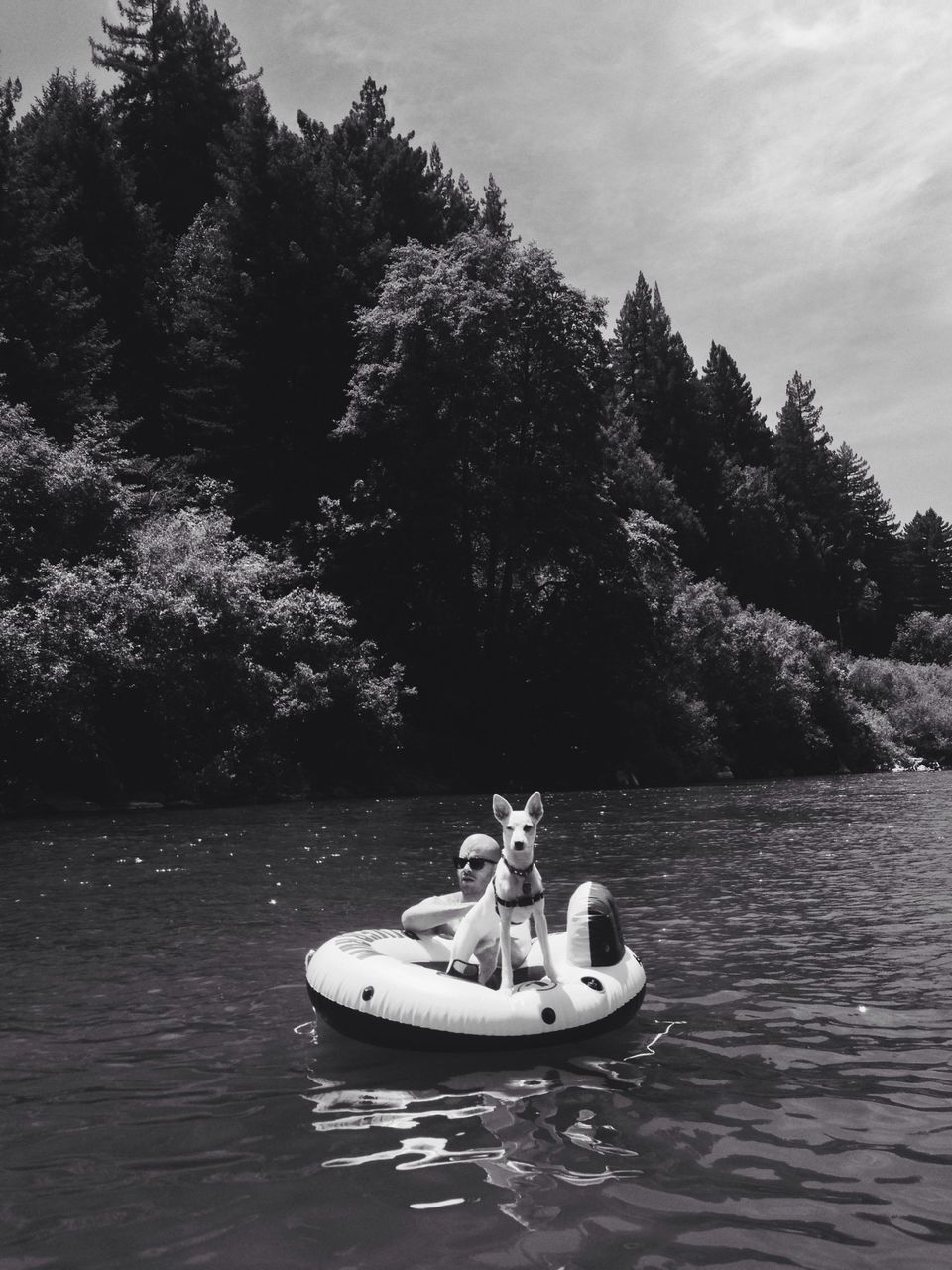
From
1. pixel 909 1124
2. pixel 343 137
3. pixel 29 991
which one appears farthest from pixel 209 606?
pixel 343 137

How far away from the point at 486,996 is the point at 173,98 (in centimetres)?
6922

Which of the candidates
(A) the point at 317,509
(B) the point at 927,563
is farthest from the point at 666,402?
(A) the point at 317,509

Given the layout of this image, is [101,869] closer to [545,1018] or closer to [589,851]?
[589,851]

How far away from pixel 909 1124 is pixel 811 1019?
5.97 feet

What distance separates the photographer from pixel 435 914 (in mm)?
7652

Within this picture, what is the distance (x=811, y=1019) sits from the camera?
269 inches

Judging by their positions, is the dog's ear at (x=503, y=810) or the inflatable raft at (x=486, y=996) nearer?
the inflatable raft at (x=486, y=996)

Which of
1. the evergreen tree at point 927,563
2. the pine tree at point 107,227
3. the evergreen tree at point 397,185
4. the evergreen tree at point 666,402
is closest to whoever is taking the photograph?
the pine tree at point 107,227

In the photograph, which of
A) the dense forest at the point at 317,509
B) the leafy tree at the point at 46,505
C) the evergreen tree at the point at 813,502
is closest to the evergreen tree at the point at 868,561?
the evergreen tree at the point at 813,502

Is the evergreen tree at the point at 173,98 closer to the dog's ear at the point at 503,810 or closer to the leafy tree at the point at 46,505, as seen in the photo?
the leafy tree at the point at 46,505

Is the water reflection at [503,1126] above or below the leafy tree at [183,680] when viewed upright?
below

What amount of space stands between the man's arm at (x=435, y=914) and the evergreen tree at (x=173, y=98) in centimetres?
6154

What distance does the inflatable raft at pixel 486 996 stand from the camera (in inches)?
243

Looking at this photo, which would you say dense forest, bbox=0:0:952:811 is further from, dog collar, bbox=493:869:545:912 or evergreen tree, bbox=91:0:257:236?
dog collar, bbox=493:869:545:912
